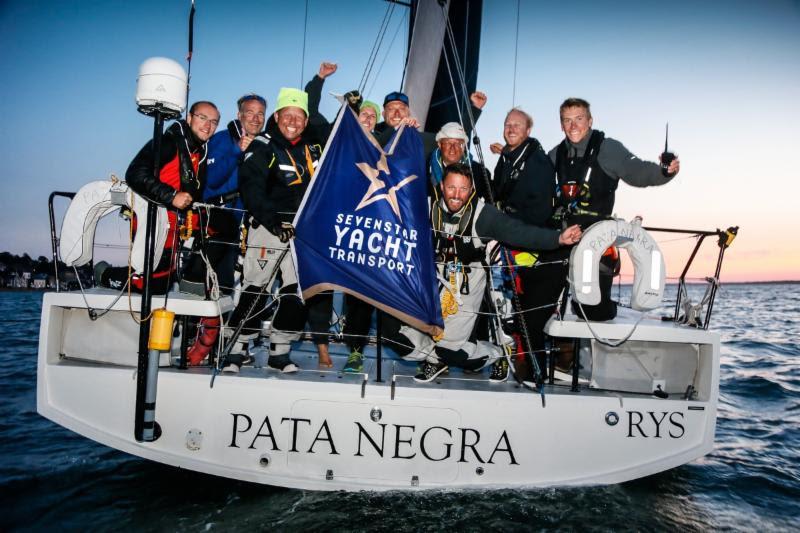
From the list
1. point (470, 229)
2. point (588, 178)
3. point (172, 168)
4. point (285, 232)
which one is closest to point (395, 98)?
point (470, 229)

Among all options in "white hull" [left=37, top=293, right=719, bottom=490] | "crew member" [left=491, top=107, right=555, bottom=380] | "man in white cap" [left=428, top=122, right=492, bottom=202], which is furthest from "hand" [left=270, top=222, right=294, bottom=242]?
"crew member" [left=491, top=107, right=555, bottom=380]

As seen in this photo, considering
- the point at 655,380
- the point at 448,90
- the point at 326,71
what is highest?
the point at 448,90

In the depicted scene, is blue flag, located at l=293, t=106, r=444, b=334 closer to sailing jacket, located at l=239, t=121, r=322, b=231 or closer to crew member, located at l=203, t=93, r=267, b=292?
sailing jacket, located at l=239, t=121, r=322, b=231

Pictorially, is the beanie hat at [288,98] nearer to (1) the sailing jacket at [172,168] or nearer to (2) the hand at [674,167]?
(1) the sailing jacket at [172,168]

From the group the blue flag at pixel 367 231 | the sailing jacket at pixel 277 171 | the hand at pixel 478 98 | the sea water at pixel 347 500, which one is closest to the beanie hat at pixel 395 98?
the hand at pixel 478 98

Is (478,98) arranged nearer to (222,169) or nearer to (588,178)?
(588,178)

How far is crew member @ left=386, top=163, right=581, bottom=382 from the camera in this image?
3896mm

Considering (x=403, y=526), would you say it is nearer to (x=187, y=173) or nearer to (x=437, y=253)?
(x=437, y=253)

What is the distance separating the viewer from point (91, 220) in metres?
3.93

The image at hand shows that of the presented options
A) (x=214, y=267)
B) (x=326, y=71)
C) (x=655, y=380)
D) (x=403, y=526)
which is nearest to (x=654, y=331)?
(x=655, y=380)

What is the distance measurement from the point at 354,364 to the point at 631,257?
2.26m

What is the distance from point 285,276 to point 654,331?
2766mm

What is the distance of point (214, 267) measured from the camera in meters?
4.33

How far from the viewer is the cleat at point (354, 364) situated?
3984mm
